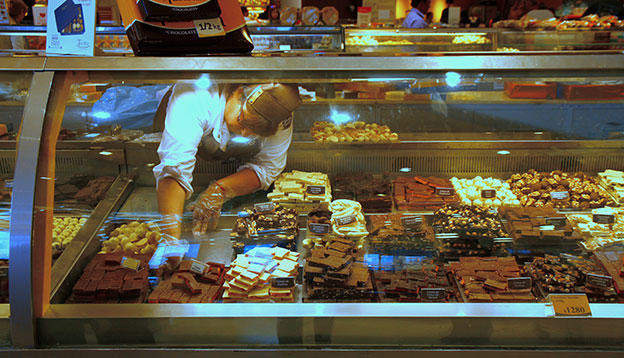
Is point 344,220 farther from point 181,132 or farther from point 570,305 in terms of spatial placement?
point 570,305

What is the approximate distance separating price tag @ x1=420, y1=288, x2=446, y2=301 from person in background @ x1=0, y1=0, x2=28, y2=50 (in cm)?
531

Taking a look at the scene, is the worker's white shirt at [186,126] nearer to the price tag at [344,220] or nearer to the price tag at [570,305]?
the price tag at [344,220]

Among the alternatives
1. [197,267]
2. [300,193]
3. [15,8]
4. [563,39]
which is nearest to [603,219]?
[300,193]

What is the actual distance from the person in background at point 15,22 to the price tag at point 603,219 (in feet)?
18.9

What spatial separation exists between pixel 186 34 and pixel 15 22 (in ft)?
18.2

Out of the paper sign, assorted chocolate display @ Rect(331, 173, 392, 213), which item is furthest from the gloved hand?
the paper sign

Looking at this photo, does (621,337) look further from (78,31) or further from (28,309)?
(78,31)

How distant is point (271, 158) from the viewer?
117 inches

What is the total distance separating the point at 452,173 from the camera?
10.5 feet

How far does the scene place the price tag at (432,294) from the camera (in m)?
2.09

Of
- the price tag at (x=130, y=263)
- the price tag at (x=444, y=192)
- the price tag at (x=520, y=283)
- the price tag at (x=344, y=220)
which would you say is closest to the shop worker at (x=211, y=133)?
the price tag at (x=130, y=263)

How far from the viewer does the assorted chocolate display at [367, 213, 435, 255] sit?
2.53m

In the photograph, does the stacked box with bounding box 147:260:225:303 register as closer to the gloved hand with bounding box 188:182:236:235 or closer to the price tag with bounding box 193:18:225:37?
the gloved hand with bounding box 188:182:236:235

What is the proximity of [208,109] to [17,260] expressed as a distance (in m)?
1.18
